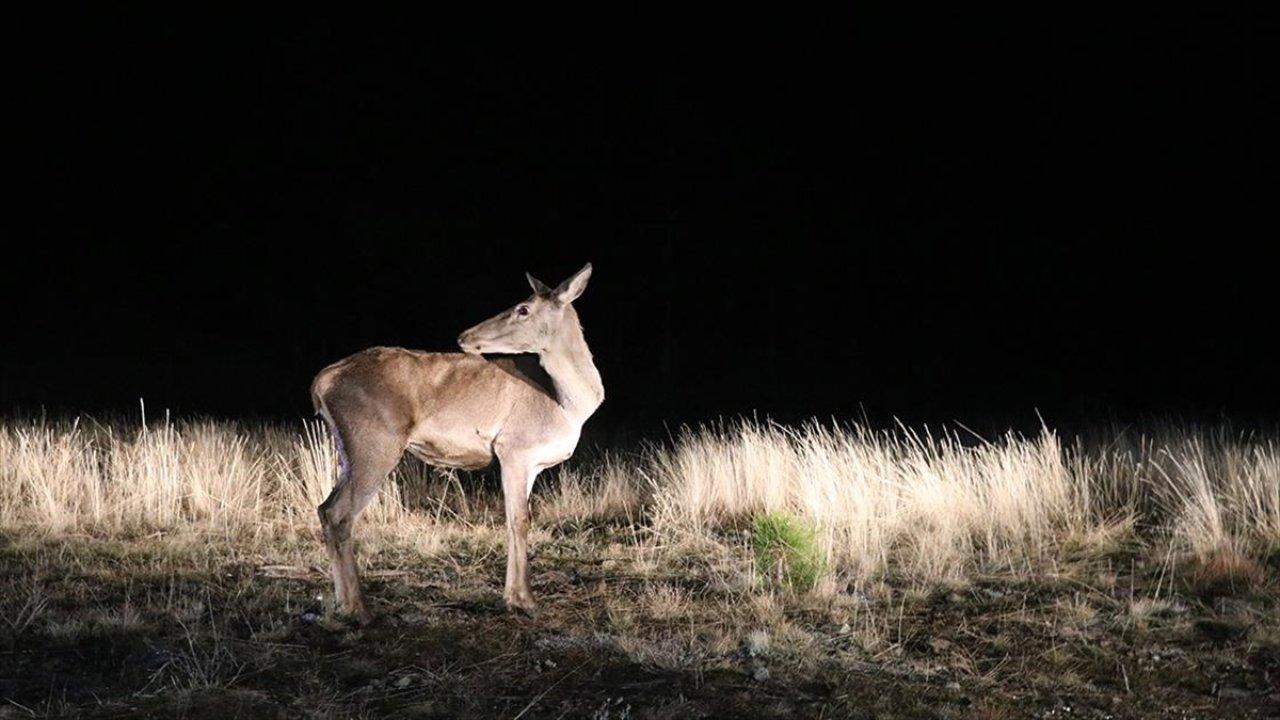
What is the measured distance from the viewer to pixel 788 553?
27.5 feet

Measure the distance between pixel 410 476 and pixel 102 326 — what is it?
31332 millimetres

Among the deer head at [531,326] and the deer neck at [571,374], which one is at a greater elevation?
the deer head at [531,326]

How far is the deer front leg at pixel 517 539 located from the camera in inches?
299

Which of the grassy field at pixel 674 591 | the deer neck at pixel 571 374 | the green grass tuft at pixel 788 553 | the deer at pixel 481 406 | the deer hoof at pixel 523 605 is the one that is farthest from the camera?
the deer neck at pixel 571 374

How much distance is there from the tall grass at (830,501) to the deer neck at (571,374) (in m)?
1.67

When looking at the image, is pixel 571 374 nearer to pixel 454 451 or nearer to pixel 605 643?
pixel 454 451

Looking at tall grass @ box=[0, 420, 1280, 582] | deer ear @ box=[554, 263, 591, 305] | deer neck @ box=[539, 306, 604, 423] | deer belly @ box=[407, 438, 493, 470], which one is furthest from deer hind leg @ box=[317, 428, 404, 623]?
tall grass @ box=[0, 420, 1280, 582]

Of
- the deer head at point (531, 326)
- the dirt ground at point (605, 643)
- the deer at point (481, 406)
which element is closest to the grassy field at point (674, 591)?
the dirt ground at point (605, 643)

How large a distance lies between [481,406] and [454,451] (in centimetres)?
34

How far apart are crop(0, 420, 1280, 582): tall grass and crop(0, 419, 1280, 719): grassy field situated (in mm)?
33

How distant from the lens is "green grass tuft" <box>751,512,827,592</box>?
7.99m

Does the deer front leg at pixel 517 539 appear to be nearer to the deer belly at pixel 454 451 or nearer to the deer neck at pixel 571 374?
the deer belly at pixel 454 451

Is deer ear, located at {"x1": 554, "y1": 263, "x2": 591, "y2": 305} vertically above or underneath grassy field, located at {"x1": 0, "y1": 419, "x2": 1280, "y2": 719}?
above

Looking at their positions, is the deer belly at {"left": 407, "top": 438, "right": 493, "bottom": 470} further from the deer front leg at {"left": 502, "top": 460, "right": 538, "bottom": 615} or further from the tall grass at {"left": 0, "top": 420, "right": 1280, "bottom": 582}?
the tall grass at {"left": 0, "top": 420, "right": 1280, "bottom": 582}
